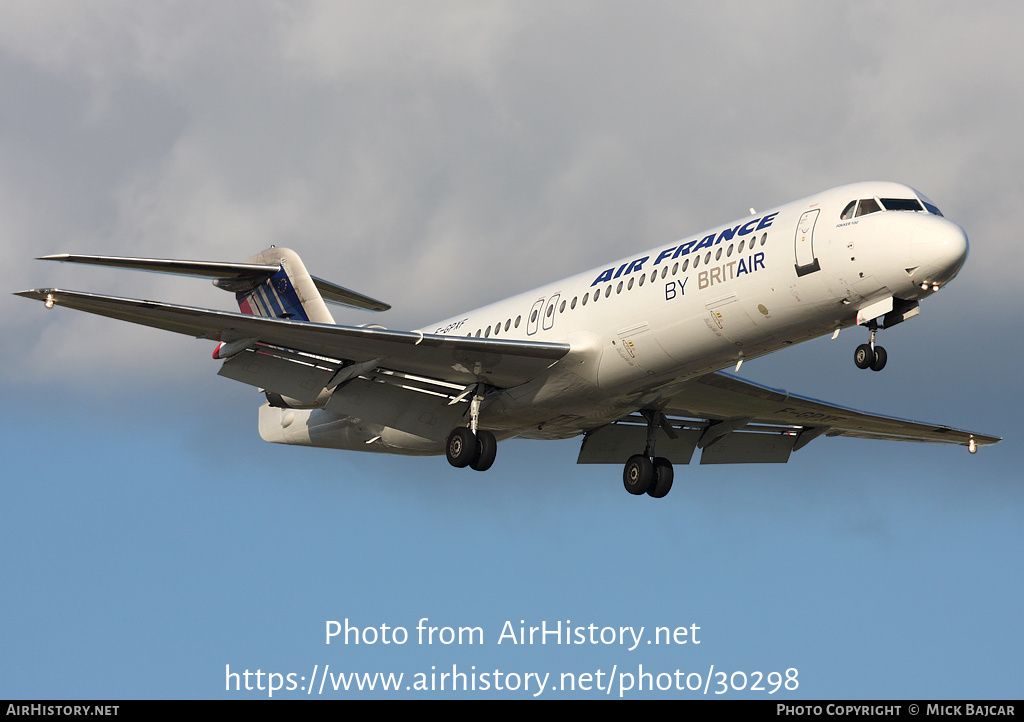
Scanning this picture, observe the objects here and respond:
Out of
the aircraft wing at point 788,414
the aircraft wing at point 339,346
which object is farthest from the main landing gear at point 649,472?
the aircraft wing at point 339,346

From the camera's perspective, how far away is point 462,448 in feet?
82.9

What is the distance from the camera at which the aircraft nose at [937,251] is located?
20594 mm

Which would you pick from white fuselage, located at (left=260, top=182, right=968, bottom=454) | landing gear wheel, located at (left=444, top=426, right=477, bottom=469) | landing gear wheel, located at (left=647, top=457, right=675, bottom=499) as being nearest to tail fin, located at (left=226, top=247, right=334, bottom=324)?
white fuselage, located at (left=260, top=182, right=968, bottom=454)

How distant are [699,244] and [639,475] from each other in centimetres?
657

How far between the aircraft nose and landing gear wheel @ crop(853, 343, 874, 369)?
1.57 metres

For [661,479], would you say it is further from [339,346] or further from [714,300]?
[339,346]

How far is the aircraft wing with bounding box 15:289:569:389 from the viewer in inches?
892

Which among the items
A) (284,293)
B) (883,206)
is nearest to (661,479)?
(883,206)

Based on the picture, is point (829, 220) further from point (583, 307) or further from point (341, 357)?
point (341, 357)

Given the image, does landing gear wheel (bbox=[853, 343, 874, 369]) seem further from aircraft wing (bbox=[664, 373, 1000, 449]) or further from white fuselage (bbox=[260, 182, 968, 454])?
aircraft wing (bbox=[664, 373, 1000, 449])

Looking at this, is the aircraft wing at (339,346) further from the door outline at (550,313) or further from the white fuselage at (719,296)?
the door outline at (550,313)

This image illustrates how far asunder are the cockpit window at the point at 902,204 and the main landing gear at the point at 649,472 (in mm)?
7942

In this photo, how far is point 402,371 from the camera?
1006 inches

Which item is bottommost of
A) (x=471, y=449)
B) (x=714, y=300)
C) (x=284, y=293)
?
(x=471, y=449)
